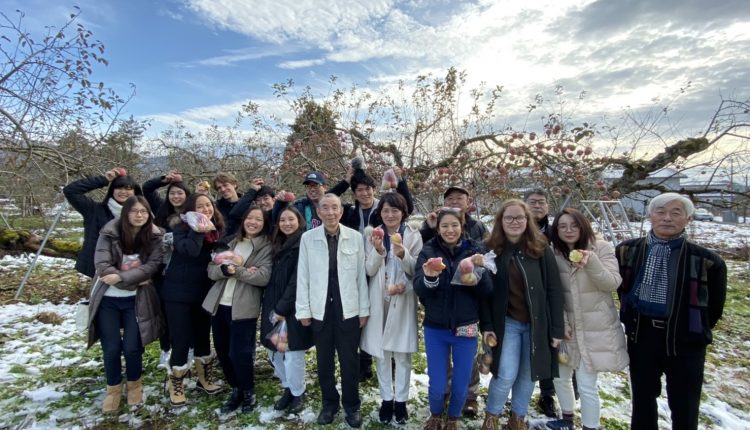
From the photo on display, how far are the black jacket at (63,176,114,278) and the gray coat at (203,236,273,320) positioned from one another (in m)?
1.36

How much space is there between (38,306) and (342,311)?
20.2 feet

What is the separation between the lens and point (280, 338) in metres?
3.00

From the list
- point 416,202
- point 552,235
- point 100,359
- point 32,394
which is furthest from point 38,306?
point 552,235

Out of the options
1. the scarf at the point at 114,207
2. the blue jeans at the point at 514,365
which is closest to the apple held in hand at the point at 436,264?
the blue jeans at the point at 514,365

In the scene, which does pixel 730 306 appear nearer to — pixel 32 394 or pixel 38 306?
pixel 32 394

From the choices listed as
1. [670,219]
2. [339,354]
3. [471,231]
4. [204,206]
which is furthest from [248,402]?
[670,219]

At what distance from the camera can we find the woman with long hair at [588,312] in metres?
2.61

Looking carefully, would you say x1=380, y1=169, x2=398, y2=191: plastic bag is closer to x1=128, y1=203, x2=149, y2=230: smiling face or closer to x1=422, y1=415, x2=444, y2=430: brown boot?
x1=422, y1=415, x2=444, y2=430: brown boot

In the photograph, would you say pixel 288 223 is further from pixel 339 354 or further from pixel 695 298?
pixel 695 298

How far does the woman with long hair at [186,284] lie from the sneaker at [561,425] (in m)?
3.21

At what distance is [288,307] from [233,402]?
1.10 meters

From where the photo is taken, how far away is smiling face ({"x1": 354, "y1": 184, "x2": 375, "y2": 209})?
11.6 ft

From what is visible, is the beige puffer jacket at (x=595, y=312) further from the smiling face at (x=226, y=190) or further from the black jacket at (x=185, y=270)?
the smiling face at (x=226, y=190)

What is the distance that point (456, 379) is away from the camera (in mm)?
2771
